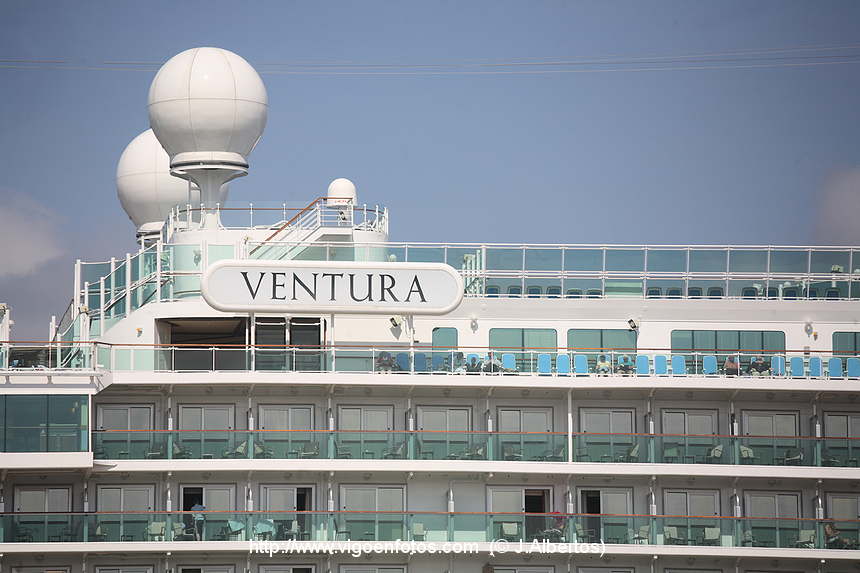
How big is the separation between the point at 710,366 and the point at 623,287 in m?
4.27

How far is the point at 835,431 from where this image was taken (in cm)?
4650

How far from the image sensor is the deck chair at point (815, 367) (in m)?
45.7

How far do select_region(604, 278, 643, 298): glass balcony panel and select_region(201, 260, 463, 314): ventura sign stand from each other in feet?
18.1

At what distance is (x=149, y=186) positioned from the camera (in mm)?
62562

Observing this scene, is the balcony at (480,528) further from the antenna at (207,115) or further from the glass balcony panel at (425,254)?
the antenna at (207,115)

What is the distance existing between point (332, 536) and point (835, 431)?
14938mm

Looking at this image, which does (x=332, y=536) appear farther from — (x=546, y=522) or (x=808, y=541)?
(x=808, y=541)

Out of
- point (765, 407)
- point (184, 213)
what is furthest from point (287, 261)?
point (765, 407)

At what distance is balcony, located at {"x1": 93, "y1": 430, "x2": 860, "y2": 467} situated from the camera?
145ft

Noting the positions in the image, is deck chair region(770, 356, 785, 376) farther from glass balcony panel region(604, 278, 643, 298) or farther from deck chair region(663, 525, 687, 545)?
deck chair region(663, 525, 687, 545)

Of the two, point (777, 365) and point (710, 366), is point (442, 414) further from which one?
point (777, 365)

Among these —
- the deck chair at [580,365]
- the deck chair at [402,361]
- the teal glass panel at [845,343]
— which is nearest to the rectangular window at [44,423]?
the deck chair at [402,361]

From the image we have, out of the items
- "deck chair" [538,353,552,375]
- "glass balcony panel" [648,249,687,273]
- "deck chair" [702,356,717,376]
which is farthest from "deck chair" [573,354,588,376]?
"glass balcony panel" [648,249,687,273]

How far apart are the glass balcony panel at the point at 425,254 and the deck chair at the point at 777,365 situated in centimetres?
1001
